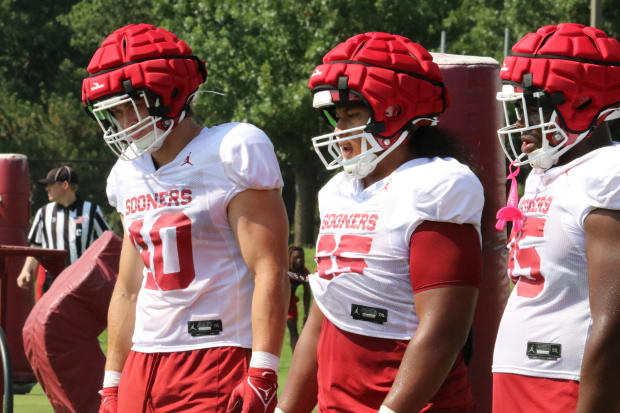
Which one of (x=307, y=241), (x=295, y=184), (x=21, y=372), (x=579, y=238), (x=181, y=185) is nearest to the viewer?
(x=579, y=238)

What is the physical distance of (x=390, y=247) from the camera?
9.09 ft

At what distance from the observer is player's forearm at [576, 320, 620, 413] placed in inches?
104

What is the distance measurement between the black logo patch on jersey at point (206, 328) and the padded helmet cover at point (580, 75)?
1174mm

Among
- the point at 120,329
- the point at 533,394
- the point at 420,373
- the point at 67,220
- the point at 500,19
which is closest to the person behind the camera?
the point at 420,373

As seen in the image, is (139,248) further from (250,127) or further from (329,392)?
(329,392)

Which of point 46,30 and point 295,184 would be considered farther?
point 46,30

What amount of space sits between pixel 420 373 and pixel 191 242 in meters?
1.03

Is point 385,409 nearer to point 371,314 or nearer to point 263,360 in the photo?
point 371,314

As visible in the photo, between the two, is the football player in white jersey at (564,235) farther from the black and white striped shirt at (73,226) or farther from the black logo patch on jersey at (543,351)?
the black and white striped shirt at (73,226)

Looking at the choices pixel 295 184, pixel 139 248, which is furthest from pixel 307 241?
pixel 139 248

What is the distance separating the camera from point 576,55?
117 inches

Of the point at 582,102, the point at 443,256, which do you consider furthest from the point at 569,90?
the point at 443,256

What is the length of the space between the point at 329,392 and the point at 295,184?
1458cm

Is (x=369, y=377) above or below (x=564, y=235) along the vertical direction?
below
